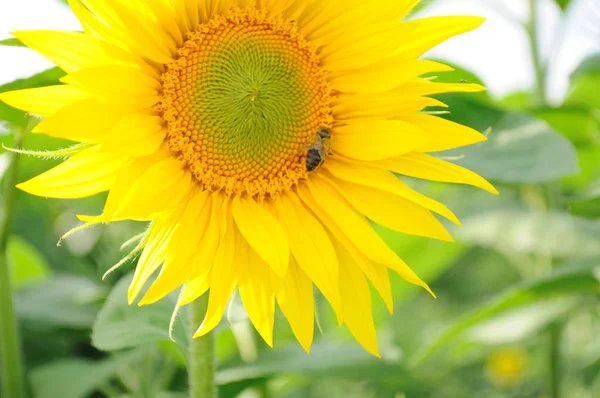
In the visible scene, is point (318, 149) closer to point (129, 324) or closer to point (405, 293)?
point (129, 324)

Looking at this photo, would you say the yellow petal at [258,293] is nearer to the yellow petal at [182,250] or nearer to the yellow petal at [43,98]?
the yellow petal at [182,250]

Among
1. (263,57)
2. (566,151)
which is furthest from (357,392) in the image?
(263,57)

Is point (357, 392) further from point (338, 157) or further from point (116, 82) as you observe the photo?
point (116, 82)

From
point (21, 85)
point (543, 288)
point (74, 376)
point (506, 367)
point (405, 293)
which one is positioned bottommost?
point (506, 367)

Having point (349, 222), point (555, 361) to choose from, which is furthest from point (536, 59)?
point (349, 222)

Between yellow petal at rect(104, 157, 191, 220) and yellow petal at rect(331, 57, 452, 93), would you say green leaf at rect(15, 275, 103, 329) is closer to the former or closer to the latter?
yellow petal at rect(104, 157, 191, 220)

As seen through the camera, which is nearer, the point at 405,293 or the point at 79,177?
the point at 79,177
